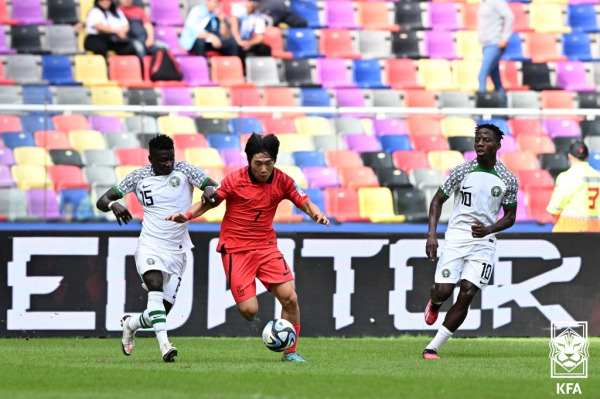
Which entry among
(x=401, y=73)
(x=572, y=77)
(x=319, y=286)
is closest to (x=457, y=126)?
(x=319, y=286)

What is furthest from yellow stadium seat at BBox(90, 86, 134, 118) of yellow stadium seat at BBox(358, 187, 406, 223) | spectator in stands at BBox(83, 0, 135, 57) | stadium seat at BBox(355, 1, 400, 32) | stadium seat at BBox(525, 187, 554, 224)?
stadium seat at BBox(355, 1, 400, 32)

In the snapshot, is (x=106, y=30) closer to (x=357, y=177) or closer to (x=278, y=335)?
(x=357, y=177)

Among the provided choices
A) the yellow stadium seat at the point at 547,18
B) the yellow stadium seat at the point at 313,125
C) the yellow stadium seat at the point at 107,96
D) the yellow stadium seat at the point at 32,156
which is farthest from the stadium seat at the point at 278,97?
the yellow stadium seat at the point at 547,18

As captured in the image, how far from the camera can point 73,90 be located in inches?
603

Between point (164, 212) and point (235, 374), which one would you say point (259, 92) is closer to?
point (164, 212)

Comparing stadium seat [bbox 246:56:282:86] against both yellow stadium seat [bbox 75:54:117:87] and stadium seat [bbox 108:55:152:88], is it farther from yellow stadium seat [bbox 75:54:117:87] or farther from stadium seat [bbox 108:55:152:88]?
yellow stadium seat [bbox 75:54:117:87]

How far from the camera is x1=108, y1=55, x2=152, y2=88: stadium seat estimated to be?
57.9ft

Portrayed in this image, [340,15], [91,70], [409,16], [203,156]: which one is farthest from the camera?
[409,16]

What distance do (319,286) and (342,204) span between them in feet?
4.75

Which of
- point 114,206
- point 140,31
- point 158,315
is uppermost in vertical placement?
point 140,31

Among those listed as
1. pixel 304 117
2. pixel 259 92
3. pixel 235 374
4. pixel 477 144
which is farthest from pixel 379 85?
pixel 235 374

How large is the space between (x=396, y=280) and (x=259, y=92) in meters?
4.70

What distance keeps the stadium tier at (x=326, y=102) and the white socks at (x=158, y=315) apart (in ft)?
11.3

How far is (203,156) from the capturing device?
538 inches
